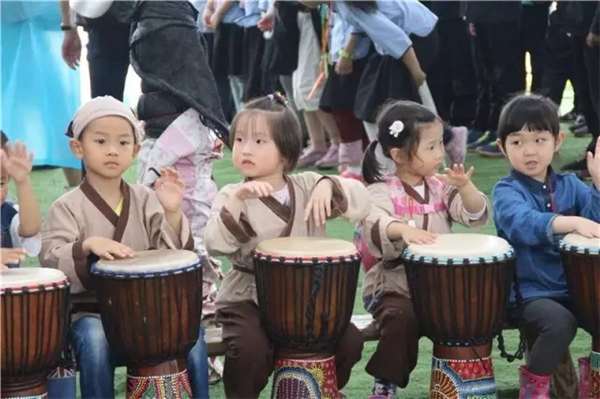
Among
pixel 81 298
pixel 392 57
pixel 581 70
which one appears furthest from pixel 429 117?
pixel 581 70

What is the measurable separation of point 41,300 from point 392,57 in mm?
3712

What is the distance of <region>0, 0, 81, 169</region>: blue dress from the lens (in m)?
6.71

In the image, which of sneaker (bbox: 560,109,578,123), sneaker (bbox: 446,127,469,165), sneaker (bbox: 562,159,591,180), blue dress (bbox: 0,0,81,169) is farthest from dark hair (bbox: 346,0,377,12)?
sneaker (bbox: 560,109,578,123)

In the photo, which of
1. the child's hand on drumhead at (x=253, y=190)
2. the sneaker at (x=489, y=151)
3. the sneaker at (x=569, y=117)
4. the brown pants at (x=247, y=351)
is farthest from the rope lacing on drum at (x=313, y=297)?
the sneaker at (x=569, y=117)

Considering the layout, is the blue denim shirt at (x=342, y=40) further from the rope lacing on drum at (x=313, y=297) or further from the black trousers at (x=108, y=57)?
the rope lacing on drum at (x=313, y=297)

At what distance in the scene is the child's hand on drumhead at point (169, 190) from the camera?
10.8ft

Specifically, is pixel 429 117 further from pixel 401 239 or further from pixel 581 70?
pixel 581 70

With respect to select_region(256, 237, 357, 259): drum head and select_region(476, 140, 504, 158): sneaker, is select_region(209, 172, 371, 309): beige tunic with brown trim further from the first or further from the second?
→ select_region(476, 140, 504, 158): sneaker

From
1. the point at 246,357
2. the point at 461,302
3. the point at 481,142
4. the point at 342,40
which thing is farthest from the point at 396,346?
the point at 481,142

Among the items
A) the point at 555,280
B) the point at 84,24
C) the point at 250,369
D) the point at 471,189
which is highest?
the point at 84,24

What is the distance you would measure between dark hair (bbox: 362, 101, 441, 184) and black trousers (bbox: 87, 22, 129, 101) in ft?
4.52

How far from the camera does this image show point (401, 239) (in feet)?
11.5

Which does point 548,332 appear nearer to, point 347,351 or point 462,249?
point 462,249

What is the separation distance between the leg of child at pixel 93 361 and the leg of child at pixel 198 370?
24 cm
